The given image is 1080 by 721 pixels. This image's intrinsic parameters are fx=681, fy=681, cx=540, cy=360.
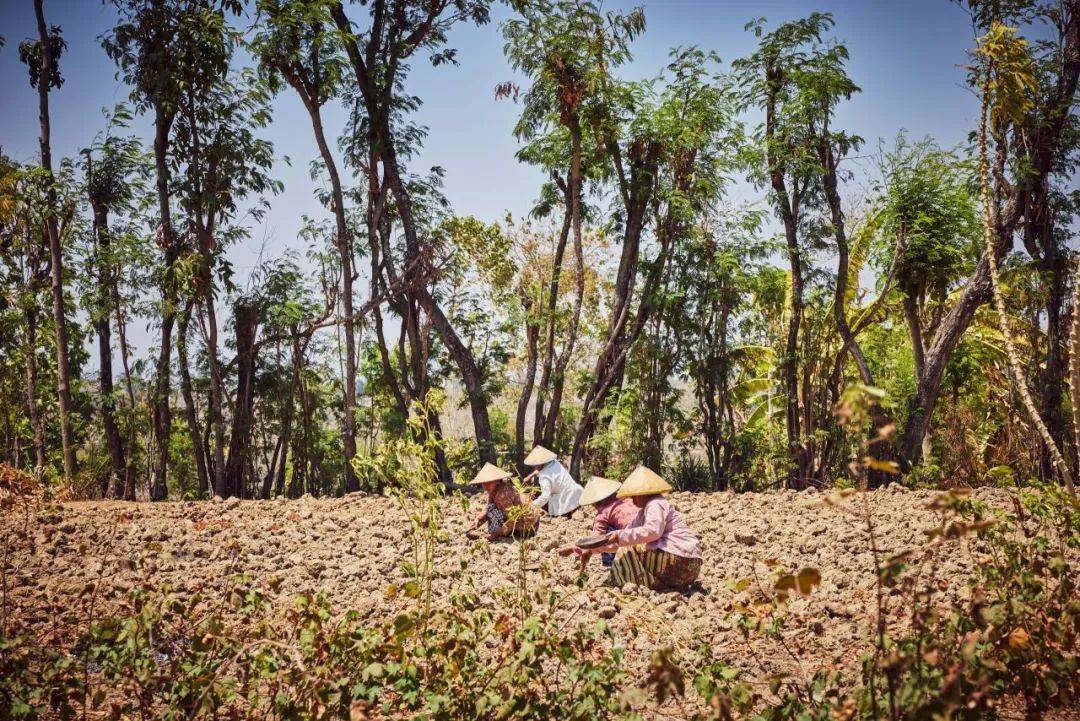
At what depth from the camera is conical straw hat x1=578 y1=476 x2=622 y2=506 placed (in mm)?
5309

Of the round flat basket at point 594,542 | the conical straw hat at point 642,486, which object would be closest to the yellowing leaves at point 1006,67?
the conical straw hat at point 642,486

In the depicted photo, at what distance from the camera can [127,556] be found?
5516 millimetres

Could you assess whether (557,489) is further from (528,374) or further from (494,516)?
(528,374)

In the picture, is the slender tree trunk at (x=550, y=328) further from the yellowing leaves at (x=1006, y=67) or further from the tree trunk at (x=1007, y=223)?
the yellowing leaves at (x=1006, y=67)

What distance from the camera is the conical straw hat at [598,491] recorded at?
5309 millimetres

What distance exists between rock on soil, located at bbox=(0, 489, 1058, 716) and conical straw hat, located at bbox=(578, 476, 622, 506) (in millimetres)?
551

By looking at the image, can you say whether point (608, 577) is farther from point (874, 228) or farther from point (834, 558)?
point (874, 228)

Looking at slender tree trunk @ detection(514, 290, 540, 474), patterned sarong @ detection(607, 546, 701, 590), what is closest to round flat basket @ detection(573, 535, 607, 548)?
patterned sarong @ detection(607, 546, 701, 590)

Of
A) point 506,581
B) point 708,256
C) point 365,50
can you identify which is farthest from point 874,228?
point 506,581

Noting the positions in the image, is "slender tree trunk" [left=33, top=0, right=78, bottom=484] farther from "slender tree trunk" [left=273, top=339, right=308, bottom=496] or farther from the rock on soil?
"slender tree trunk" [left=273, top=339, right=308, bottom=496]

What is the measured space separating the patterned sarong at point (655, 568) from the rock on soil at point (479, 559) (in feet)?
0.39

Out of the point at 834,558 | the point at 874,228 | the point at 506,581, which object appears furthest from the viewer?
the point at 874,228

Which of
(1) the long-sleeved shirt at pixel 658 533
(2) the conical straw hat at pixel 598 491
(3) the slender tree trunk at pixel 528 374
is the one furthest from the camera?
(3) the slender tree trunk at pixel 528 374

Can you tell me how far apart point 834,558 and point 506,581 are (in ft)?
8.40
